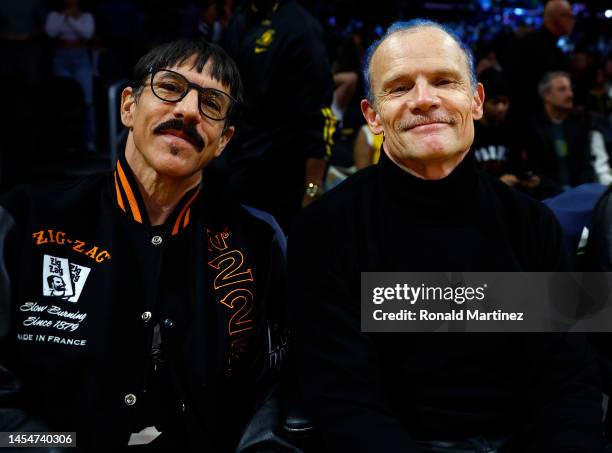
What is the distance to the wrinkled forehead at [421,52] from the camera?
1.63 metres

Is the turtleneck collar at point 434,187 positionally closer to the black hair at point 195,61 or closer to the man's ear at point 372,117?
the man's ear at point 372,117

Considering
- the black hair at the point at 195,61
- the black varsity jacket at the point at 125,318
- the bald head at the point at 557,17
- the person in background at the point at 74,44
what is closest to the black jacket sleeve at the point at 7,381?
the black varsity jacket at the point at 125,318

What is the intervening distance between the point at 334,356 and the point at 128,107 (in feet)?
2.97

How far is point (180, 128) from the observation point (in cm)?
173

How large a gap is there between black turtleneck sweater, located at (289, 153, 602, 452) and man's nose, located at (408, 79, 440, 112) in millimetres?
156

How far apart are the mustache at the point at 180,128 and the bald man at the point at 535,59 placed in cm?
395

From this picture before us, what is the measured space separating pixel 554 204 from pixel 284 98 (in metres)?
1.32

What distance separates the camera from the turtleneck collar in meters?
1.64

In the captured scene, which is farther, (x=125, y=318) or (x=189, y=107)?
(x=189, y=107)

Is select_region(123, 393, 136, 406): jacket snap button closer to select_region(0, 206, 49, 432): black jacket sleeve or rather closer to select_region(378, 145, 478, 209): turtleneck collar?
select_region(0, 206, 49, 432): black jacket sleeve

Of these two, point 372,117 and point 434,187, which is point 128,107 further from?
point 434,187

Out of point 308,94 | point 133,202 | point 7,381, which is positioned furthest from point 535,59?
point 7,381

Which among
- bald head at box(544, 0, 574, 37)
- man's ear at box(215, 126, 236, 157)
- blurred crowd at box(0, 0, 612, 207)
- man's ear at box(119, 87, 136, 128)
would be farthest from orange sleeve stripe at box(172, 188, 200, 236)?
bald head at box(544, 0, 574, 37)

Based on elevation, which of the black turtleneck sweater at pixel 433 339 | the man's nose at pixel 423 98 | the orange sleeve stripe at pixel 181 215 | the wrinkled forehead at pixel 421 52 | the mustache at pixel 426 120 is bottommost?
the black turtleneck sweater at pixel 433 339
